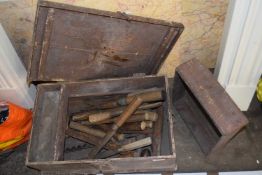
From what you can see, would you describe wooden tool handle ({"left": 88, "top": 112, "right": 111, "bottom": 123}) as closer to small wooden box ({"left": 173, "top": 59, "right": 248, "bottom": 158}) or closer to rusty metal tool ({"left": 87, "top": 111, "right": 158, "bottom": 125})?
rusty metal tool ({"left": 87, "top": 111, "right": 158, "bottom": 125})

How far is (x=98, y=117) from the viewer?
159cm

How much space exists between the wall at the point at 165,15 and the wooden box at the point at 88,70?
0.15m

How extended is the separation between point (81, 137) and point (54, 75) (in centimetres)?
38

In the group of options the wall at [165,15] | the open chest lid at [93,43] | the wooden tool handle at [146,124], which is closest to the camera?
the open chest lid at [93,43]

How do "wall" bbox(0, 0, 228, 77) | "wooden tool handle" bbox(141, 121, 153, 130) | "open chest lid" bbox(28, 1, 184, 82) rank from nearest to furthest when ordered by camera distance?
"open chest lid" bbox(28, 1, 184, 82) → "wall" bbox(0, 0, 228, 77) → "wooden tool handle" bbox(141, 121, 153, 130)

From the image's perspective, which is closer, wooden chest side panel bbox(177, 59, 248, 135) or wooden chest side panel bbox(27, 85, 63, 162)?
wooden chest side panel bbox(177, 59, 248, 135)

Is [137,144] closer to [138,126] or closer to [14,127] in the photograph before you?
[138,126]

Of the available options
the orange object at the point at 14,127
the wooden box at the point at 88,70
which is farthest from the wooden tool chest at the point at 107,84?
the orange object at the point at 14,127

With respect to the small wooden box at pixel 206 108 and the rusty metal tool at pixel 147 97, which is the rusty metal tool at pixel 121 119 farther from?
the small wooden box at pixel 206 108

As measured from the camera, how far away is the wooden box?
4.39 feet

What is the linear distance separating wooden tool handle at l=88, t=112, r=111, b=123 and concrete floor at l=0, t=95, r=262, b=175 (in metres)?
0.44

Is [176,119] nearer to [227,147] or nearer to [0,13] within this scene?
[227,147]

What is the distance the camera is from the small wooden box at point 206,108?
1.35m

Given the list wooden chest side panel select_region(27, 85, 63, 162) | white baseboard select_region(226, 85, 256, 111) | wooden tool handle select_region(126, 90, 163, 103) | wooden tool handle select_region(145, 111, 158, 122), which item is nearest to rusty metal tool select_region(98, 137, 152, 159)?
wooden tool handle select_region(145, 111, 158, 122)
